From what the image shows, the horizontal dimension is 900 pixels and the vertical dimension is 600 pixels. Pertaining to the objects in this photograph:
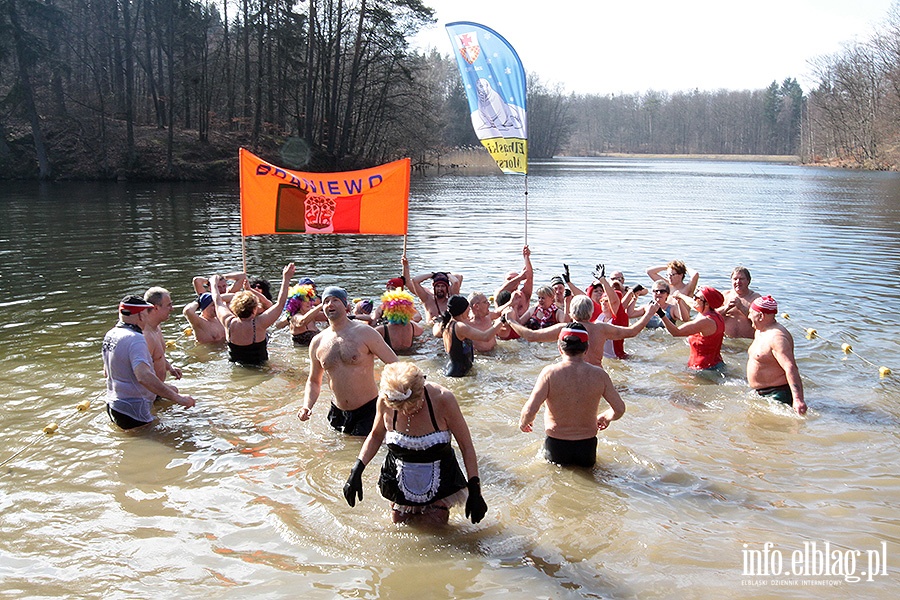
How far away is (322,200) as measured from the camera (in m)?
9.93

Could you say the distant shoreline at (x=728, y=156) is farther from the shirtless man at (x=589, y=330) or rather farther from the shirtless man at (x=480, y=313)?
the shirtless man at (x=589, y=330)

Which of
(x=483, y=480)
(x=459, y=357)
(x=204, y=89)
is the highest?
(x=204, y=89)

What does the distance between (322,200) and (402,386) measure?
5.99 metres

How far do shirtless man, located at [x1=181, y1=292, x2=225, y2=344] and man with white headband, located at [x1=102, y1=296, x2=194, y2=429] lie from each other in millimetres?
3034

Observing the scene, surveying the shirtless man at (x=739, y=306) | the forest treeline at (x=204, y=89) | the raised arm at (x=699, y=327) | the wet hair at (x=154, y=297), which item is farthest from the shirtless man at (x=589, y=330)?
the forest treeline at (x=204, y=89)

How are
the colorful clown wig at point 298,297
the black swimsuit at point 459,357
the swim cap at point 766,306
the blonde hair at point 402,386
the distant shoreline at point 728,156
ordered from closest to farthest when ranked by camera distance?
1. the blonde hair at point 402,386
2. the swim cap at point 766,306
3. the black swimsuit at point 459,357
4. the colorful clown wig at point 298,297
5. the distant shoreline at point 728,156

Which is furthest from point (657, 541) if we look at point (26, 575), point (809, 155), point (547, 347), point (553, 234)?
point (809, 155)

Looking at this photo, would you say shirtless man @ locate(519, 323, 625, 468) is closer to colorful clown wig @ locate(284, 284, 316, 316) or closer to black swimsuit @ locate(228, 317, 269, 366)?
black swimsuit @ locate(228, 317, 269, 366)

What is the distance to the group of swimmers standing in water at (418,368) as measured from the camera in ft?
15.8

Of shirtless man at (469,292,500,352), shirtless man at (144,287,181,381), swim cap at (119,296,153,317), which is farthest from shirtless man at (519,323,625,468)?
shirtless man at (144,287,181,381)

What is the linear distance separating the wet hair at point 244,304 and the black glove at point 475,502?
5165mm

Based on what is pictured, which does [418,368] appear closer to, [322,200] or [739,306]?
[322,200]

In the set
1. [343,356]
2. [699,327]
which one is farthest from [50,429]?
[699,327]

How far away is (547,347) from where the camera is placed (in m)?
11.3
